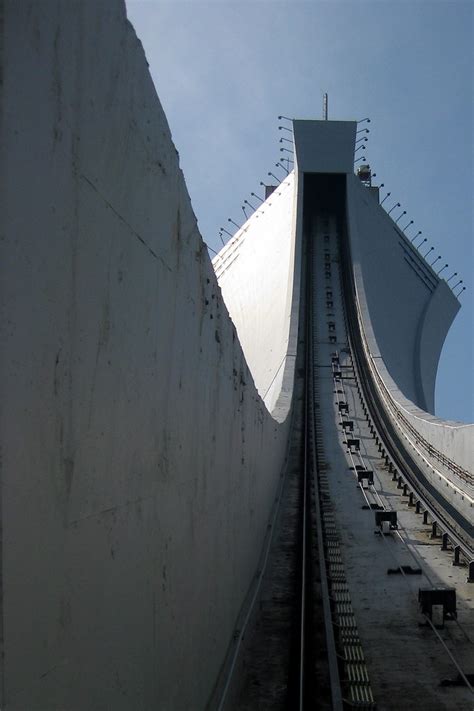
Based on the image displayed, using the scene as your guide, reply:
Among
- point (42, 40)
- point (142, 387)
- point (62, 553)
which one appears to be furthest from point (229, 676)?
point (42, 40)

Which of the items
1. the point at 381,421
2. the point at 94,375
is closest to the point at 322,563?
the point at 94,375

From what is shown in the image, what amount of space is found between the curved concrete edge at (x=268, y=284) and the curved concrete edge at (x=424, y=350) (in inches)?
84.2

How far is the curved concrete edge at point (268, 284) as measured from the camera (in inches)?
855

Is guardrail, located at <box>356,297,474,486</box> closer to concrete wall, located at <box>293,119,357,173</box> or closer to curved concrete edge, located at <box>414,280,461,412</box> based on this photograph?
curved concrete edge, located at <box>414,280,461,412</box>

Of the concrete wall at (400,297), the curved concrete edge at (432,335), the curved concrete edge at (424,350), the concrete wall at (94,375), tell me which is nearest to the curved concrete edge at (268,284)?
the curved concrete edge at (424,350)

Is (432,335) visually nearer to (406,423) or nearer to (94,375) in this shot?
(406,423)

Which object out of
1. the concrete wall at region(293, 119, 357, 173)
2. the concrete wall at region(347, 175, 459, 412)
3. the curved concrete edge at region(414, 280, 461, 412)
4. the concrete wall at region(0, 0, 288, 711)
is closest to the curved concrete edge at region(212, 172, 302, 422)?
the concrete wall at region(293, 119, 357, 173)

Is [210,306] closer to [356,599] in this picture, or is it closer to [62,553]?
[62,553]

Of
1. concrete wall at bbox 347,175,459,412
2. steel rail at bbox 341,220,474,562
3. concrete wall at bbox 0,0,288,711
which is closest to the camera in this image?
concrete wall at bbox 0,0,288,711

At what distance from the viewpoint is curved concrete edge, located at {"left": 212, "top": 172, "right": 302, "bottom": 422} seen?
855 inches

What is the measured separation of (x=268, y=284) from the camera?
91.7 feet

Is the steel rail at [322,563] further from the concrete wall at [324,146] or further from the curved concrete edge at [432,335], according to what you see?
the concrete wall at [324,146]

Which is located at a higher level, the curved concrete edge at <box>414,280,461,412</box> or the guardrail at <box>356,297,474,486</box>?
the curved concrete edge at <box>414,280,461,412</box>

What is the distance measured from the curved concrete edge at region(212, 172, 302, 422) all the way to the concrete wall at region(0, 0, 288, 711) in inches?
556
